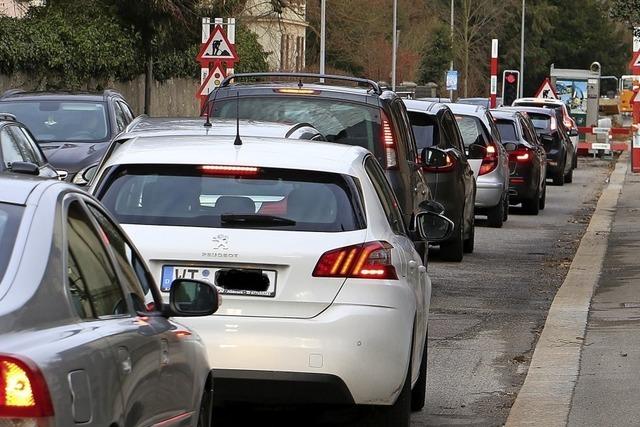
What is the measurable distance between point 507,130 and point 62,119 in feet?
29.8

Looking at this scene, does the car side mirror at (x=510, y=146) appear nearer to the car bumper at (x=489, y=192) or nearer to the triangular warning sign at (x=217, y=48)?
the car bumper at (x=489, y=192)

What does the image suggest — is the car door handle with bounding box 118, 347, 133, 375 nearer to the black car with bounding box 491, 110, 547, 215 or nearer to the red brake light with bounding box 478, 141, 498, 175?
the red brake light with bounding box 478, 141, 498, 175

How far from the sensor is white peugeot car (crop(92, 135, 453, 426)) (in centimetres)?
715

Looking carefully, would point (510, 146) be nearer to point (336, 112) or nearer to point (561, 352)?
point (336, 112)

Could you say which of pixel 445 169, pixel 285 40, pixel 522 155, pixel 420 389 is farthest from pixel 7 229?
pixel 285 40

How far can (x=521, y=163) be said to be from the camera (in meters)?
26.1

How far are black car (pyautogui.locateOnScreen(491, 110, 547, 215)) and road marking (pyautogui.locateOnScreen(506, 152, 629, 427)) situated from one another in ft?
20.1

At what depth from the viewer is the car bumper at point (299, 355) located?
713 cm

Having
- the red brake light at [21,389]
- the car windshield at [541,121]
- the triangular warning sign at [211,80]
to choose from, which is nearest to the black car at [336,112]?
the red brake light at [21,389]

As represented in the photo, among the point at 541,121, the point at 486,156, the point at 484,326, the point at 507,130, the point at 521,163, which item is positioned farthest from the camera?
the point at 541,121

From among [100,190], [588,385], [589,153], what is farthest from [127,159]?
[589,153]

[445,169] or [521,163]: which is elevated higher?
[445,169]

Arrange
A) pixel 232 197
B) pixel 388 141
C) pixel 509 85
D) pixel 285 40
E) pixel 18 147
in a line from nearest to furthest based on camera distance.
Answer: pixel 232 197, pixel 388 141, pixel 18 147, pixel 509 85, pixel 285 40

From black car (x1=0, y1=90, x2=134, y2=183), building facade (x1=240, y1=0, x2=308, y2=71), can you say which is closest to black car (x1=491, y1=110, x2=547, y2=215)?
black car (x1=0, y1=90, x2=134, y2=183)
